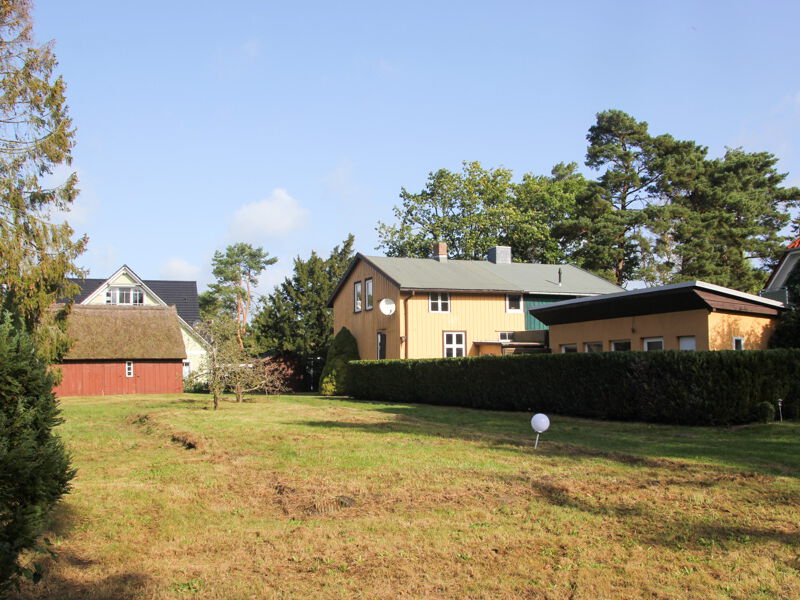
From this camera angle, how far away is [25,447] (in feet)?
18.0

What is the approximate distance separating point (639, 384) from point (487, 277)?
66.2ft

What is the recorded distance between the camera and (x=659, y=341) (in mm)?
21594

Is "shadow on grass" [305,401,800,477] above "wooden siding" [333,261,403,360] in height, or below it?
below

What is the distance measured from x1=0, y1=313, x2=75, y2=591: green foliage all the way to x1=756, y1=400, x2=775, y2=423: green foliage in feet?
49.9

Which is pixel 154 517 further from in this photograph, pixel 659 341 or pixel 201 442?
pixel 659 341

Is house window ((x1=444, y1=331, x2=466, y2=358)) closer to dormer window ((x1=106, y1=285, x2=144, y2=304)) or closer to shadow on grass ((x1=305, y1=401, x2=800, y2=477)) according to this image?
shadow on grass ((x1=305, y1=401, x2=800, y2=477))

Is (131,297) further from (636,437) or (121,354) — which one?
(636,437)

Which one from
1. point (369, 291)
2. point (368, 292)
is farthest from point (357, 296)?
point (369, 291)

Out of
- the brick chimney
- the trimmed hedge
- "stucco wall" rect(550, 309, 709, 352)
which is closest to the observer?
the trimmed hedge

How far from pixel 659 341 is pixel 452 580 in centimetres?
1762

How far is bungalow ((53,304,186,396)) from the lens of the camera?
141ft

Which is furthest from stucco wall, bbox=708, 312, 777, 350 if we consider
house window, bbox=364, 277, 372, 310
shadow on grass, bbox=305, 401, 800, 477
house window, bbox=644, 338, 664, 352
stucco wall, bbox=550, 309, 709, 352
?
house window, bbox=364, 277, 372, 310

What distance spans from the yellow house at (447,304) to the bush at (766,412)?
16.1 metres

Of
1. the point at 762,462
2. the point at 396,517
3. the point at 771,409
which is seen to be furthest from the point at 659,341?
the point at 396,517
